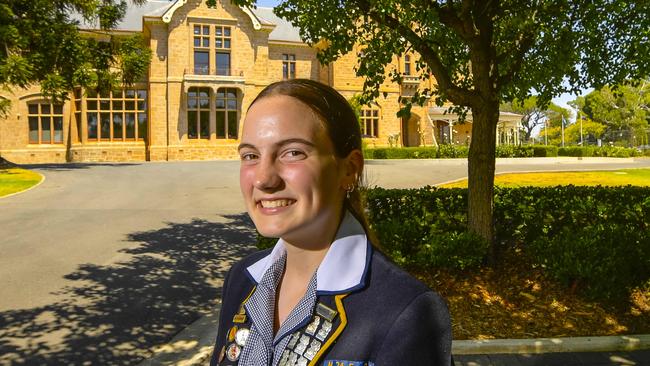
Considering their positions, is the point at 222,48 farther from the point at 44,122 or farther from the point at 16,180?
the point at 16,180

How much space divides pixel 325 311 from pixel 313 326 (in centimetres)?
6

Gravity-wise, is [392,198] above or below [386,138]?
below

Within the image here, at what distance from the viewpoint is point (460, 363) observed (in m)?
4.40

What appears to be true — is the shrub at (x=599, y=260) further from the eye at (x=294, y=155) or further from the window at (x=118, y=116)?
the window at (x=118, y=116)

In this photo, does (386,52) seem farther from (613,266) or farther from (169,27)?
(169,27)

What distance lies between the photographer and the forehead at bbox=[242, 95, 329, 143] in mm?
1363

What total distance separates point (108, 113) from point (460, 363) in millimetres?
35964

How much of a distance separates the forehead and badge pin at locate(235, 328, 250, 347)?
2.01 feet

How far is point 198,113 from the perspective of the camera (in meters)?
34.8

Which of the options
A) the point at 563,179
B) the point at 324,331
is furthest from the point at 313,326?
the point at 563,179

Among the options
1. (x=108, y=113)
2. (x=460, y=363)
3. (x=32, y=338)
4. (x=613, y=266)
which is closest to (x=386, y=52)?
(x=613, y=266)

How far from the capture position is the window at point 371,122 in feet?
136

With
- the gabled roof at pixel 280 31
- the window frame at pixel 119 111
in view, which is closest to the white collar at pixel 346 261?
the window frame at pixel 119 111

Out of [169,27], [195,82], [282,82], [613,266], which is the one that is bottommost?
[613,266]
